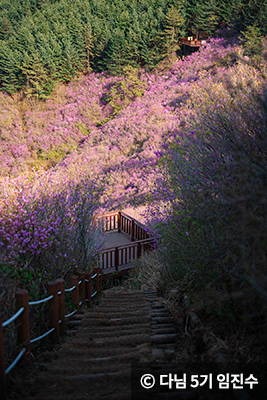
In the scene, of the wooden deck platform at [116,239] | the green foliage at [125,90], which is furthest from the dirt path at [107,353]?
the green foliage at [125,90]

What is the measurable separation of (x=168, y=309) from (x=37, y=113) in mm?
33135

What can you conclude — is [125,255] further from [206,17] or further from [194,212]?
[206,17]

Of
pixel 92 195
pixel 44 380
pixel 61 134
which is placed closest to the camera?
pixel 44 380

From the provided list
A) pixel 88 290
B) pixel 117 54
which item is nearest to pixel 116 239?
pixel 88 290

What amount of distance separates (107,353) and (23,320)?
3.10 feet

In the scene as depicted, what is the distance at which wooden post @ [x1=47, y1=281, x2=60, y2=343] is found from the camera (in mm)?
3592

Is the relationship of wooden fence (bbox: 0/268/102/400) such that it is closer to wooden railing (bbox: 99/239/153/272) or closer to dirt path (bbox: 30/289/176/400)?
dirt path (bbox: 30/289/176/400)

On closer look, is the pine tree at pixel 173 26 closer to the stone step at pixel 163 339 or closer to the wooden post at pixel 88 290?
the wooden post at pixel 88 290

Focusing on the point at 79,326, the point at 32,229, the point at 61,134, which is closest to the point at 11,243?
the point at 32,229

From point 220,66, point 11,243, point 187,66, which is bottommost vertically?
point 11,243

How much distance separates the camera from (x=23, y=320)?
2.91 metres

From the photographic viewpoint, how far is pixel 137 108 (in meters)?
26.9

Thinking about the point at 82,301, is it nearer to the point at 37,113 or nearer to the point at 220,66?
the point at 220,66

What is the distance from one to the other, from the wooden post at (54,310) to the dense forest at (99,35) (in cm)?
2824
